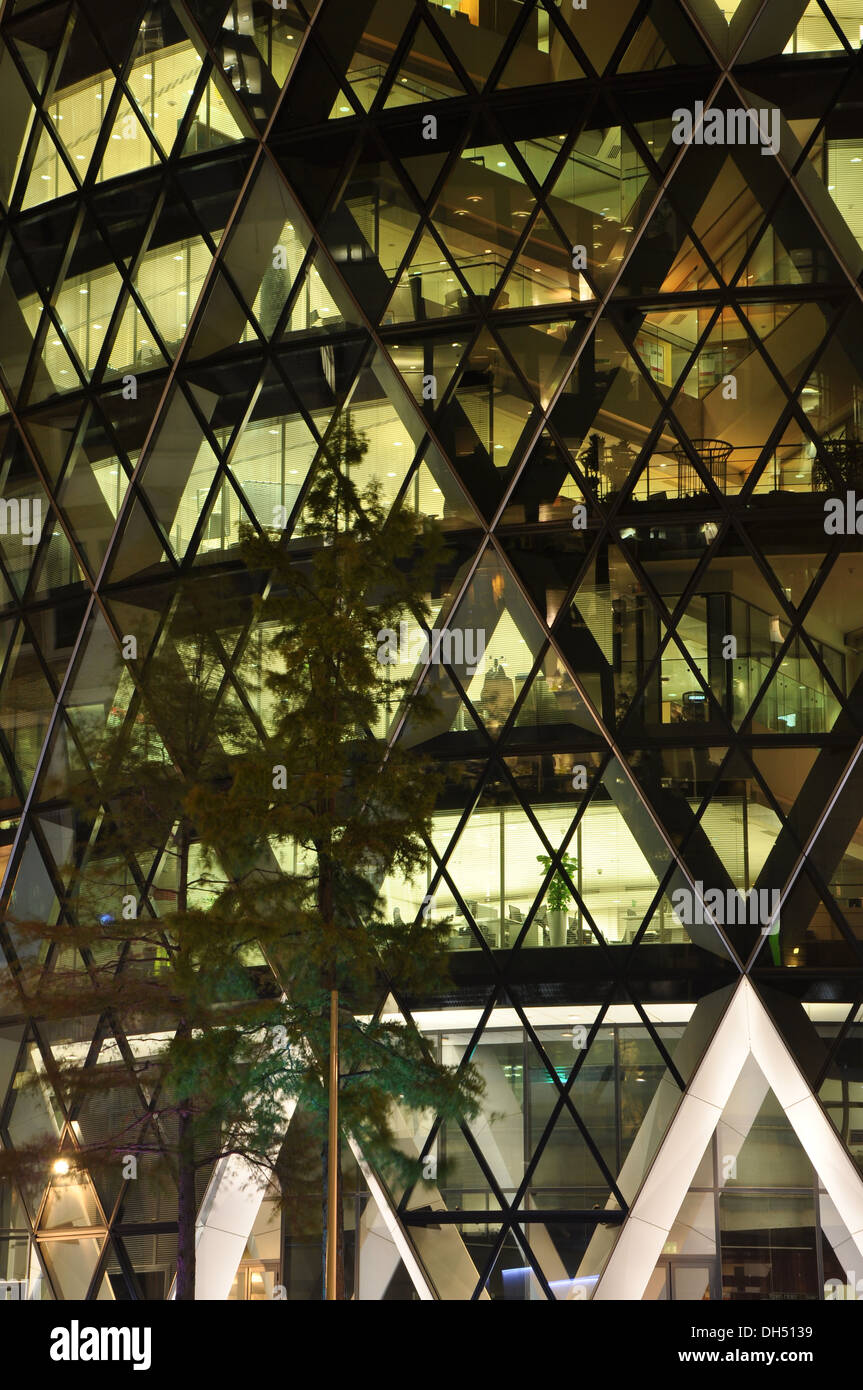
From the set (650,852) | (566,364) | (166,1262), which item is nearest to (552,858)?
(650,852)

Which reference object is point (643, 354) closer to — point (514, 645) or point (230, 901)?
point (514, 645)

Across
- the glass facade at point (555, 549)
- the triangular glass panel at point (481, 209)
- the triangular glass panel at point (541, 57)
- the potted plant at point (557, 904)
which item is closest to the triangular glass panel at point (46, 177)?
the glass facade at point (555, 549)

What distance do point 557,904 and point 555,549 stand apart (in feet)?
15.4

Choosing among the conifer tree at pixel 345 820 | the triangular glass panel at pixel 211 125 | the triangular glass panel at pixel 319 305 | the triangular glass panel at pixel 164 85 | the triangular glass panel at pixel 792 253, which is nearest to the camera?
the conifer tree at pixel 345 820

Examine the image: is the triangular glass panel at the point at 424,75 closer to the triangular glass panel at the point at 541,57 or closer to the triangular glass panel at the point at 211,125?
the triangular glass panel at the point at 541,57

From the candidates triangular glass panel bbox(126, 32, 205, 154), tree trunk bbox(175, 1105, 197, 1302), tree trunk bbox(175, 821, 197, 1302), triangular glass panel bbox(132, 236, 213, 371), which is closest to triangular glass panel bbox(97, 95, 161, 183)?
triangular glass panel bbox(126, 32, 205, 154)

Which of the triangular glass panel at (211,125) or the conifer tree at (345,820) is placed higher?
the triangular glass panel at (211,125)

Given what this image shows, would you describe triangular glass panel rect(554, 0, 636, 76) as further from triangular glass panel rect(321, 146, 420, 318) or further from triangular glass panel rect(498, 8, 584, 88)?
triangular glass panel rect(321, 146, 420, 318)

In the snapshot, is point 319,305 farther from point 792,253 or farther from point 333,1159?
point 333,1159

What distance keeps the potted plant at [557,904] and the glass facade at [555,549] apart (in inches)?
1.8

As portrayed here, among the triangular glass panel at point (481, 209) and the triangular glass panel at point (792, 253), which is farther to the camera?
the triangular glass panel at point (481, 209)

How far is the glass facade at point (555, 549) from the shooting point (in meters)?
18.8

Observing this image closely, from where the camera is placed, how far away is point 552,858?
751 inches
